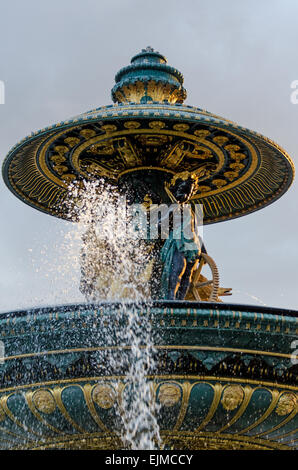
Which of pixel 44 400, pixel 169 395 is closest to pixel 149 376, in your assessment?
pixel 169 395

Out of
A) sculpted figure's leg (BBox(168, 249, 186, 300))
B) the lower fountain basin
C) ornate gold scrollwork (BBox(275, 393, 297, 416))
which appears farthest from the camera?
sculpted figure's leg (BBox(168, 249, 186, 300))

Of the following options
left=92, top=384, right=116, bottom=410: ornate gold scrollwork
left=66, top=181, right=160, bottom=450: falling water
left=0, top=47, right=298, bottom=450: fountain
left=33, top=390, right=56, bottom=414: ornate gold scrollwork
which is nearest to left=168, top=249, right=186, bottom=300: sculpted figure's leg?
left=66, top=181, right=160, bottom=450: falling water

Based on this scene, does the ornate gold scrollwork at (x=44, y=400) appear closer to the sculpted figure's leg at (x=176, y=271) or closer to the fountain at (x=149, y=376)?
the fountain at (x=149, y=376)

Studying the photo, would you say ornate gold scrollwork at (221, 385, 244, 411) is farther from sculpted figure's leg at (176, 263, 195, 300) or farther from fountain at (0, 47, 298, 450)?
sculpted figure's leg at (176, 263, 195, 300)

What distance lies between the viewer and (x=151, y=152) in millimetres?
10211

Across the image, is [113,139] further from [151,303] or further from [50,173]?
[151,303]

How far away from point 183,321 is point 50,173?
5.02 metres

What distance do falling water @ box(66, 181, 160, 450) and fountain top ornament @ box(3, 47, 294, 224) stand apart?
45 cm

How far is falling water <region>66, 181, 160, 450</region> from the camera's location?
675cm

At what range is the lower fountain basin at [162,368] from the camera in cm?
673

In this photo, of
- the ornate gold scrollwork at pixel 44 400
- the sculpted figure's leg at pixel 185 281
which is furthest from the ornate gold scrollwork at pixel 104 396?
the sculpted figure's leg at pixel 185 281

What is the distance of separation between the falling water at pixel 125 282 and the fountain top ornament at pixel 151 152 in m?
0.45

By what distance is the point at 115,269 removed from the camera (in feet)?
32.5

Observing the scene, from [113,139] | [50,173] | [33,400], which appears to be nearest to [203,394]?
[33,400]
